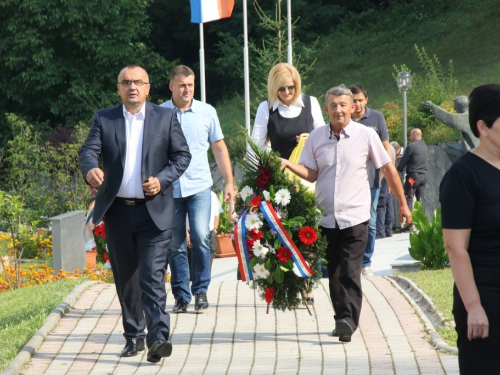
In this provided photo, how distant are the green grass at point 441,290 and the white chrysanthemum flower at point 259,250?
1437mm

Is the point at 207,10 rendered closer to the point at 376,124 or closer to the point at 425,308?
the point at 376,124

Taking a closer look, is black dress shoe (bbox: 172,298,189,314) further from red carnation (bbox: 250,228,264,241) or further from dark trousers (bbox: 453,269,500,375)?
dark trousers (bbox: 453,269,500,375)

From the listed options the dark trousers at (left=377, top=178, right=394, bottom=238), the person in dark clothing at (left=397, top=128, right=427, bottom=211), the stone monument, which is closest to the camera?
the dark trousers at (left=377, top=178, right=394, bottom=238)

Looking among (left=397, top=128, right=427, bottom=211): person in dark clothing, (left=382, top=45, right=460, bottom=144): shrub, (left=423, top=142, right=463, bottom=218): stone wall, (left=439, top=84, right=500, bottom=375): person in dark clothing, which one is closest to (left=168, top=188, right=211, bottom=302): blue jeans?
(left=439, top=84, right=500, bottom=375): person in dark clothing

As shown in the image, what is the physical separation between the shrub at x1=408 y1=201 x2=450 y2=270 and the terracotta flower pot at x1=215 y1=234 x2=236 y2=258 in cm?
603

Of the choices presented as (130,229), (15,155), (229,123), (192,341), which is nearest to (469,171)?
→ (130,229)

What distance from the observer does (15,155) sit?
67.2 ft

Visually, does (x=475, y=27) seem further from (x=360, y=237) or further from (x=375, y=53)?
(x=360, y=237)

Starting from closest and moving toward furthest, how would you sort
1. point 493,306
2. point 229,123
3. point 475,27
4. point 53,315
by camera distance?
1. point 493,306
2. point 53,315
3. point 229,123
4. point 475,27

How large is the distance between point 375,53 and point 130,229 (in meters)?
35.0

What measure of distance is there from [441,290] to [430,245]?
2.45 m

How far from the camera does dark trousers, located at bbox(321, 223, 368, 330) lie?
709 cm

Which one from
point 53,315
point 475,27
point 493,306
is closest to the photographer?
point 493,306

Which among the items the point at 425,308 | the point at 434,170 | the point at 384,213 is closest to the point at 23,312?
the point at 425,308
